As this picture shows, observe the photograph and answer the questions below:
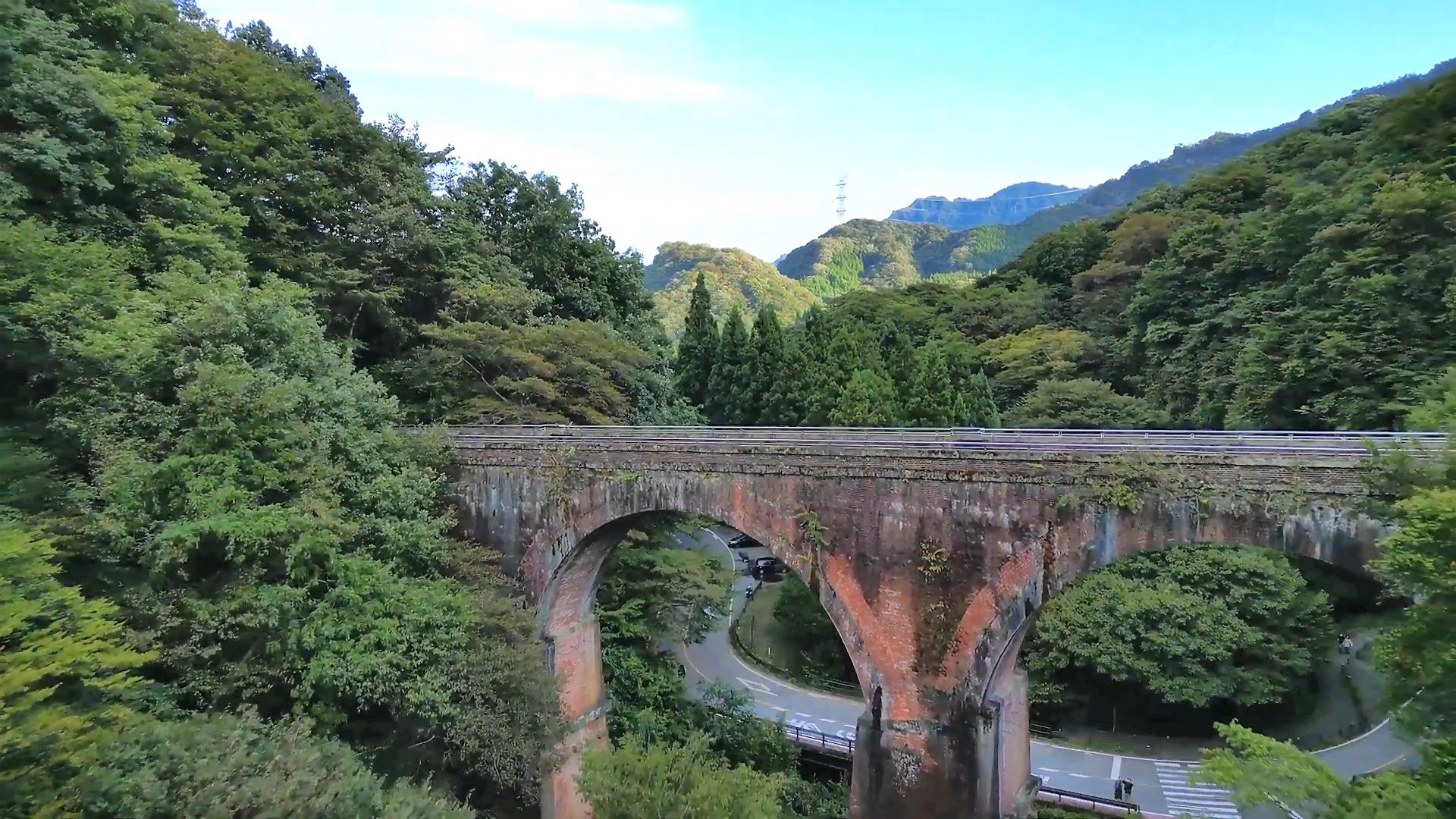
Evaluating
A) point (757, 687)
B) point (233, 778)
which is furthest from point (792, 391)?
point (233, 778)

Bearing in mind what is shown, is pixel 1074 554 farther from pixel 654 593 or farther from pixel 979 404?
pixel 979 404

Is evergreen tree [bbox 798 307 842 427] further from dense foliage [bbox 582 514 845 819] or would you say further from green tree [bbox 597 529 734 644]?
green tree [bbox 597 529 734 644]

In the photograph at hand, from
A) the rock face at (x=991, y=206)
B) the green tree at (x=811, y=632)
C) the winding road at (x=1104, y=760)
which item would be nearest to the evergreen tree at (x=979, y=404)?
the green tree at (x=811, y=632)

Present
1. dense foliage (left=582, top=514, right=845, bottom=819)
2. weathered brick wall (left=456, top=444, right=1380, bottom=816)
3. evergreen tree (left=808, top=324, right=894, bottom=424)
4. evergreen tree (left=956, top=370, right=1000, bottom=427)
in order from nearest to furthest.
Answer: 1. weathered brick wall (left=456, top=444, right=1380, bottom=816)
2. dense foliage (left=582, top=514, right=845, bottom=819)
3. evergreen tree (left=956, top=370, right=1000, bottom=427)
4. evergreen tree (left=808, top=324, right=894, bottom=424)

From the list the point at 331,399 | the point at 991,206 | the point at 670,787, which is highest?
the point at 991,206

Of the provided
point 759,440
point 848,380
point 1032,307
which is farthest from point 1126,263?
point 759,440

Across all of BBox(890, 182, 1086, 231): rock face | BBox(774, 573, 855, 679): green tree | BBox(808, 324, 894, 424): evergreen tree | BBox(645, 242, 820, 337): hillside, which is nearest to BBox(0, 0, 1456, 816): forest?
BBox(808, 324, 894, 424): evergreen tree
